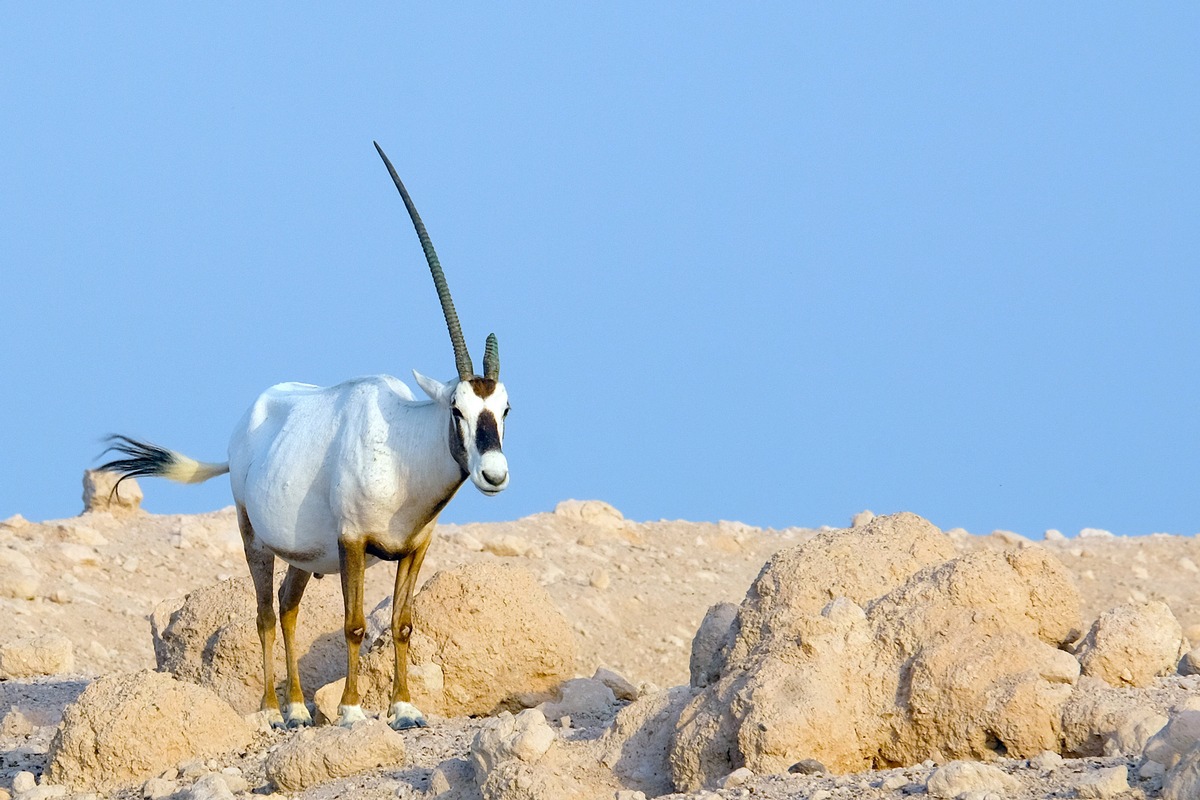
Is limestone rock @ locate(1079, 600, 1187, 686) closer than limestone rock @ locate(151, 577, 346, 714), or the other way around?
limestone rock @ locate(1079, 600, 1187, 686)

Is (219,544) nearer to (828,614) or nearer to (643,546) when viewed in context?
(643,546)

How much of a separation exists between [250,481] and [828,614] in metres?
3.42

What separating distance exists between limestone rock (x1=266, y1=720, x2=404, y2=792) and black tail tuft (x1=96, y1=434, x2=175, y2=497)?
315 cm

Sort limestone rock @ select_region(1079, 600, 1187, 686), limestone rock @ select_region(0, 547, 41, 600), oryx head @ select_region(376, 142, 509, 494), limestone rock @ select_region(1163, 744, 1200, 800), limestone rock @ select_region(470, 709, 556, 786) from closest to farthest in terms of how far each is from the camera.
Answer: limestone rock @ select_region(1163, 744, 1200, 800)
limestone rock @ select_region(470, 709, 556, 786)
limestone rock @ select_region(1079, 600, 1187, 686)
oryx head @ select_region(376, 142, 509, 494)
limestone rock @ select_region(0, 547, 41, 600)

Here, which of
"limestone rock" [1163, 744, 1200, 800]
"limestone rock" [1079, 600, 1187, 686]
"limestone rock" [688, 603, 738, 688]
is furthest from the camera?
"limestone rock" [688, 603, 738, 688]

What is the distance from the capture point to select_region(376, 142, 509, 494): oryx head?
22.6 feet

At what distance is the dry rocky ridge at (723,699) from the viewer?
5.39 meters

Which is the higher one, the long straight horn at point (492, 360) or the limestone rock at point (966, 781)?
the long straight horn at point (492, 360)

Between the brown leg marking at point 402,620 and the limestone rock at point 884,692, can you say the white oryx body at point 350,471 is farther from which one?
the limestone rock at point 884,692

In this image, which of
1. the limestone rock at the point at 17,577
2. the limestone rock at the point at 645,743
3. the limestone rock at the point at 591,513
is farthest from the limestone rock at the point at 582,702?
the limestone rock at the point at 591,513

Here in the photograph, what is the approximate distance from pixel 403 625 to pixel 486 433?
129 cm

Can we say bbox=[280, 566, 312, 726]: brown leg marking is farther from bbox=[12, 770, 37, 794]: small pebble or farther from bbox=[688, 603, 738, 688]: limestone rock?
bbox=[688, 603, 738, 688]: limestone rock

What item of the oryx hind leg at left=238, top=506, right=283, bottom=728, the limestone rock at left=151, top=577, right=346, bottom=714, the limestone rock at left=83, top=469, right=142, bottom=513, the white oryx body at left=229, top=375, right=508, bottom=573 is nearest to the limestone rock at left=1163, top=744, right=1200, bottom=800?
the white oryx body at left=229, top=375, right=508, bottom=573

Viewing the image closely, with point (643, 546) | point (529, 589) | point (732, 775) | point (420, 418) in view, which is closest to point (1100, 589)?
point (643, 546)
